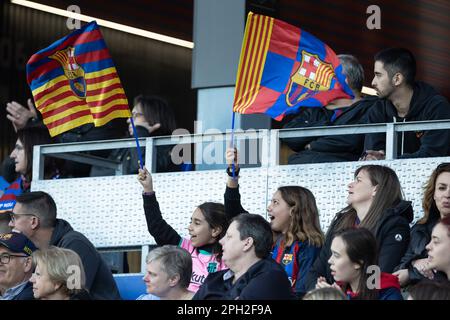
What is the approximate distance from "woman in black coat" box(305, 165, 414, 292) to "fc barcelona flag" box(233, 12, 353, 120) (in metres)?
1.16

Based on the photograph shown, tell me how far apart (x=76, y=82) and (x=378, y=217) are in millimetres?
3219

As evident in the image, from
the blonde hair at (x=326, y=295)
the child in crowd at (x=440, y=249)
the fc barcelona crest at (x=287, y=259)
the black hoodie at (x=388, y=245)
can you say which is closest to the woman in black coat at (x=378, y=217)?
the black hoodie at (x=388, y=245)

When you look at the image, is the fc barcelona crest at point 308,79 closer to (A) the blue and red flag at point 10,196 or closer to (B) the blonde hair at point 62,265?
(B) the blonde hair at point 62,265

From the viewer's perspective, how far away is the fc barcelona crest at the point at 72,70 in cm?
1016

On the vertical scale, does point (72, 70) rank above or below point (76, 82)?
above

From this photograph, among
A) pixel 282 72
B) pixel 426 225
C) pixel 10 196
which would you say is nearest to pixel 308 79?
pixel 282 72

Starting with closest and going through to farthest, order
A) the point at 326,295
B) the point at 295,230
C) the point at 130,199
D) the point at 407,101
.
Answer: the point at 326,295 → the point at 295,230 → the point at 407,101 → the point at 130,199

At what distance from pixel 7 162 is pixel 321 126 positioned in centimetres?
416

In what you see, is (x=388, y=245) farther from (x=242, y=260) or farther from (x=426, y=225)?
(x=242, y=260)

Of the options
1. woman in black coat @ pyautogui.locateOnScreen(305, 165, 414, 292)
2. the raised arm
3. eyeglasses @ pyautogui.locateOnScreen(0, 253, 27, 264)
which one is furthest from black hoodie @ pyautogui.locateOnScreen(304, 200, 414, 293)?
eyeglasses @ pyautogui.locateOnScreen(0, 253, 27, 264)

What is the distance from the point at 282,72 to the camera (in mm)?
9617

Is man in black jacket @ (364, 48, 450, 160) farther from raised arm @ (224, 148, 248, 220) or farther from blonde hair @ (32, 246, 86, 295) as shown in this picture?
blonde hair @ (32, 246, 86, 295)

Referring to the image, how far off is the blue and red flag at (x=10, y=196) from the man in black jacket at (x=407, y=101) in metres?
3.52

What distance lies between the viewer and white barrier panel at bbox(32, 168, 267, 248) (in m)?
10.2
